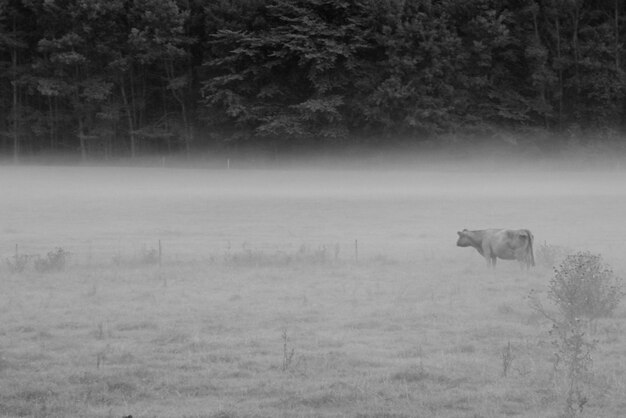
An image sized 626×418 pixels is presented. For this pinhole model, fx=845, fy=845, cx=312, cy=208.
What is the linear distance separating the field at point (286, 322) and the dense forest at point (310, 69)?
80.1ft

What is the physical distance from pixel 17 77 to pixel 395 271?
168ft

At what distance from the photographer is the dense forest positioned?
58.4 m

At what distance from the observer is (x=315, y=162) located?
197ft

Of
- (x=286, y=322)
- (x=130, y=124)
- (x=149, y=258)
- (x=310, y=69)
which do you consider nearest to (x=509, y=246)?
(x=286, y=322)

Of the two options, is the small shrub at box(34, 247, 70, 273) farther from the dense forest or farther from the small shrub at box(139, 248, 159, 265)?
the dense forest

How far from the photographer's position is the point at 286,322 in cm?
1423

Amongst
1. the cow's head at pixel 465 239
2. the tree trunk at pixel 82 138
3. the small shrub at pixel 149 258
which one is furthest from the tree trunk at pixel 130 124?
the cow's head at pixel 465 239

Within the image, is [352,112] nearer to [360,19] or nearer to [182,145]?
[360,19]

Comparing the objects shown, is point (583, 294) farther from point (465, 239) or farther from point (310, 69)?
point (310, 69)

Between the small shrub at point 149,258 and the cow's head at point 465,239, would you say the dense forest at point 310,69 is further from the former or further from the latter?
the small shrub at point 149,258

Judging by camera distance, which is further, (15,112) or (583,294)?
(15,112)

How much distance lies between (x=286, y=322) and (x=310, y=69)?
4734 cm

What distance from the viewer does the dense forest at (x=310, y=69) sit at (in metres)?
58.4

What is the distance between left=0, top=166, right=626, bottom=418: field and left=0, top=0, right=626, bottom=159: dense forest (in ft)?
80.1
